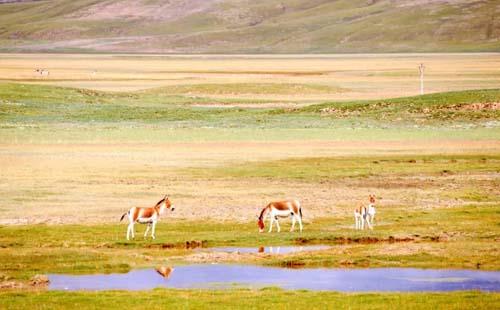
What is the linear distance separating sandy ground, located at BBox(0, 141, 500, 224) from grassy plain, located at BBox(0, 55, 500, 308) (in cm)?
7

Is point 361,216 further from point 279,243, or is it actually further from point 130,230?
point 130,230

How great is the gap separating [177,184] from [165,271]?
14358 millimetres

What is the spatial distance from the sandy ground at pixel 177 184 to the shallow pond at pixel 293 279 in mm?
7276

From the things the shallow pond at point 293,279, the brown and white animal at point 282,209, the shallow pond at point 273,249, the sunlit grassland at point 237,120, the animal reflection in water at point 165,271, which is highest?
the sunlit grassland at point 237,120

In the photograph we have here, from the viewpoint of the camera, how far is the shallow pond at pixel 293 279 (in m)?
21.2

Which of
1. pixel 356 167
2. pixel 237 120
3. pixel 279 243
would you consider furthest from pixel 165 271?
pixel 237 120

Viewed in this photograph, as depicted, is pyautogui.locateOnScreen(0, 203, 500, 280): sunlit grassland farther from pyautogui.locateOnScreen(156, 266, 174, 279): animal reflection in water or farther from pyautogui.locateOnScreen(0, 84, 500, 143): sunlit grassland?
pyautogui.locateOnScreen(0, 84, 500, 143): sunlit grassland

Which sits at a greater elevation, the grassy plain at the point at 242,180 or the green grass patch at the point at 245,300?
the grassy plain at the point at 242,180

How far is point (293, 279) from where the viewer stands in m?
22.0

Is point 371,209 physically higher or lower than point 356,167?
lower

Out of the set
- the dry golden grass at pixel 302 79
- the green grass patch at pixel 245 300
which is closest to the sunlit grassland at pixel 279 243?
the green grass patch at pixel 245 300

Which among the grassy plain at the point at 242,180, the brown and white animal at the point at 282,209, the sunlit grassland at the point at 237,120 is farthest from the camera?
the sunlit grassland at the point at 237,120

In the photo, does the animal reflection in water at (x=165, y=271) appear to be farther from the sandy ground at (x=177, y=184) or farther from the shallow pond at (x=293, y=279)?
the sandy ground at (x=177, y=184)

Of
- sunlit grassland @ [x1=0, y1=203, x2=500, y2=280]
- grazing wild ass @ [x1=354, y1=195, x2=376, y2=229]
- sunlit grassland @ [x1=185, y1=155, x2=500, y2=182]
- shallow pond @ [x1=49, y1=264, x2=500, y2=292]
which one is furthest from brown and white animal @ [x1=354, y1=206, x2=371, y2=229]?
sunlit grassland @ [x1=185, y1=155, x2=500, y2=182]
